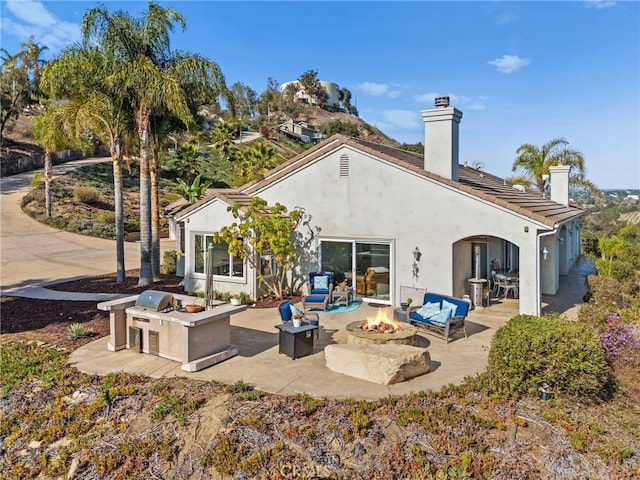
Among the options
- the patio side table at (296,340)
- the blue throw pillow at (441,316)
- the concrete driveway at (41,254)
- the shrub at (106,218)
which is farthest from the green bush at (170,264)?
the shrub at (106,218)

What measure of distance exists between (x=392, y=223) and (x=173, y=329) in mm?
8254

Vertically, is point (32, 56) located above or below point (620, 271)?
above

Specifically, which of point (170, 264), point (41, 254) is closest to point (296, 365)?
point (170, 264)

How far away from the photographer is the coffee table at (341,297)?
14395 millimetres

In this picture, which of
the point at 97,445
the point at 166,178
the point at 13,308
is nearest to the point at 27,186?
the point at 166,178

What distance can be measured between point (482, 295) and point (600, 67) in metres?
12.6

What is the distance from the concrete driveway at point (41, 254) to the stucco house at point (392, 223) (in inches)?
307

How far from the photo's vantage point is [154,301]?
31.1ft

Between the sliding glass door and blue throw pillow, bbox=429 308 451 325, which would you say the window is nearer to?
the sliding glass door

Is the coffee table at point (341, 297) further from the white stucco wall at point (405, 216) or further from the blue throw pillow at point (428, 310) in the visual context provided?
the blue throw pillow at point (428, 310)

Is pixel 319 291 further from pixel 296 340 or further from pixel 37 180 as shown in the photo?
pixel 37 180

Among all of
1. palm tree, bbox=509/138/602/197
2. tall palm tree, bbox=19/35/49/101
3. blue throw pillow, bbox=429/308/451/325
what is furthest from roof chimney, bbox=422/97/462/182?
tall palm tree, bbox=19/35/49/101

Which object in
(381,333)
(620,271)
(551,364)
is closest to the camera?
(551,364)

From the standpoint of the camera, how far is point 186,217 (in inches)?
661
